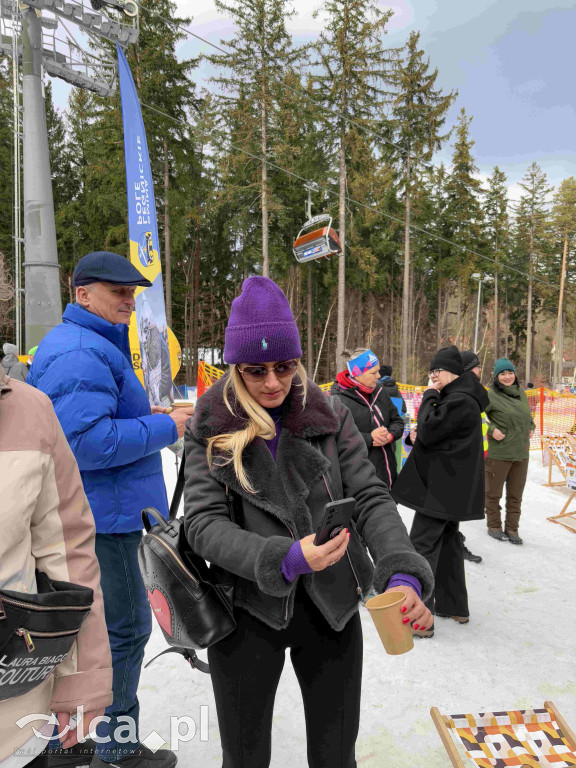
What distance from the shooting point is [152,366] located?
697cm

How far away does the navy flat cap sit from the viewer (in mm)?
2078

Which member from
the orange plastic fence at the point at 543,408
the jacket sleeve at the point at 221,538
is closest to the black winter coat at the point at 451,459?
the jacket sleeve at the point at 221,538

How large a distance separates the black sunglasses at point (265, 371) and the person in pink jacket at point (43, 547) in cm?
59

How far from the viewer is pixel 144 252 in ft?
23.2

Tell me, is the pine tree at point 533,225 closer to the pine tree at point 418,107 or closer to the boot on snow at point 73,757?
the pine tree at point 418,107

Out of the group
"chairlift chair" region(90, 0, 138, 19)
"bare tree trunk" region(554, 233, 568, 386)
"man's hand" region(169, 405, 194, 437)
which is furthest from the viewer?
"bare tree trunk" region(554, 233, 568, 386)

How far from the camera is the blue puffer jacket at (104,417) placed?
1.87 metres

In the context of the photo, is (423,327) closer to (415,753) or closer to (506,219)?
(506,219)

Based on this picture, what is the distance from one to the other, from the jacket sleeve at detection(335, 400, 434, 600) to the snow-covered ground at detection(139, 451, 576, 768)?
1528 millimetres

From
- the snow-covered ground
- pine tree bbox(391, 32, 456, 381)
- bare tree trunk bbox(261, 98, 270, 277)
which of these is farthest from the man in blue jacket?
pine tree bbox(391, 32, 456, 381)

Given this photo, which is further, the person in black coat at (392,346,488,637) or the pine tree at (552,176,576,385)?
the pine tree at (552,176,576,385)

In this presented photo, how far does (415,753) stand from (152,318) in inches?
236

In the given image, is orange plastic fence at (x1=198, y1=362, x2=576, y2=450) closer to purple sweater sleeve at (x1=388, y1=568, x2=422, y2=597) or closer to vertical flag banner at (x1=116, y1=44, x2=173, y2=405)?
vertical flag banner at (x1=116, y1=44, x2=173, y2=405)

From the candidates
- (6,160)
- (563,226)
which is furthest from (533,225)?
(6,160)
